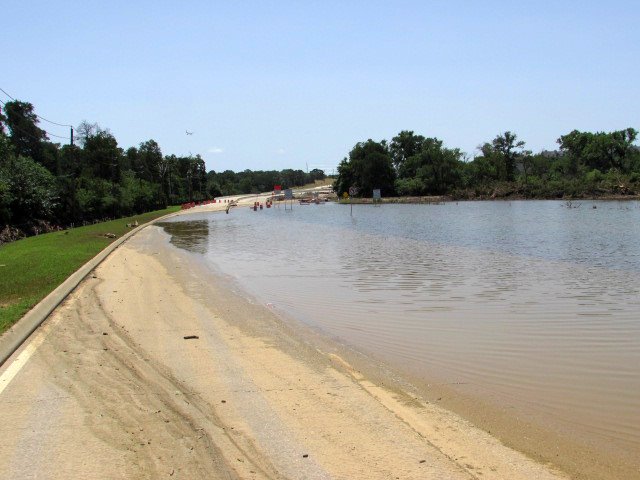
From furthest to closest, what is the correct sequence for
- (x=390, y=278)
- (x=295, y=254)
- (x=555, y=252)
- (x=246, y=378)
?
1. (x=295, y=254)
2. (x=555, y=252)
3. (x=390, y=278)
4. (x=246, y=378)

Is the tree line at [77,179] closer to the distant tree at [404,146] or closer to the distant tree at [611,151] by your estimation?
the distant tree at [404,146]

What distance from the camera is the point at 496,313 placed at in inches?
433

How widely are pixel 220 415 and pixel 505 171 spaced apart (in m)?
123

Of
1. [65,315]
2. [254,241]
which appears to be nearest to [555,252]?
[254,241]

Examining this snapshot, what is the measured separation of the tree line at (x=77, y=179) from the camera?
4194 cm

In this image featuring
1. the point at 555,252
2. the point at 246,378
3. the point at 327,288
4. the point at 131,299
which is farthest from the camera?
the point at 555,252

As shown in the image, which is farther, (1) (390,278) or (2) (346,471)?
(1) (390,278)

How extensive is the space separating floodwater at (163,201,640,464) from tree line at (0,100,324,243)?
24576 millimetres

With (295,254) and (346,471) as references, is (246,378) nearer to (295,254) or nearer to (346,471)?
(346,471)

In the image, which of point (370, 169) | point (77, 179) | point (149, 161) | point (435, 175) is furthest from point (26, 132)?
point (435, 175)

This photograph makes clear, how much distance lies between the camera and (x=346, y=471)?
426 cm

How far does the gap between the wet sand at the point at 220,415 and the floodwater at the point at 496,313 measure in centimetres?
118

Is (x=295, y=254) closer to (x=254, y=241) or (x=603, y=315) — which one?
(x=254, y=241)

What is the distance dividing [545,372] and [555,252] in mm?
15879
